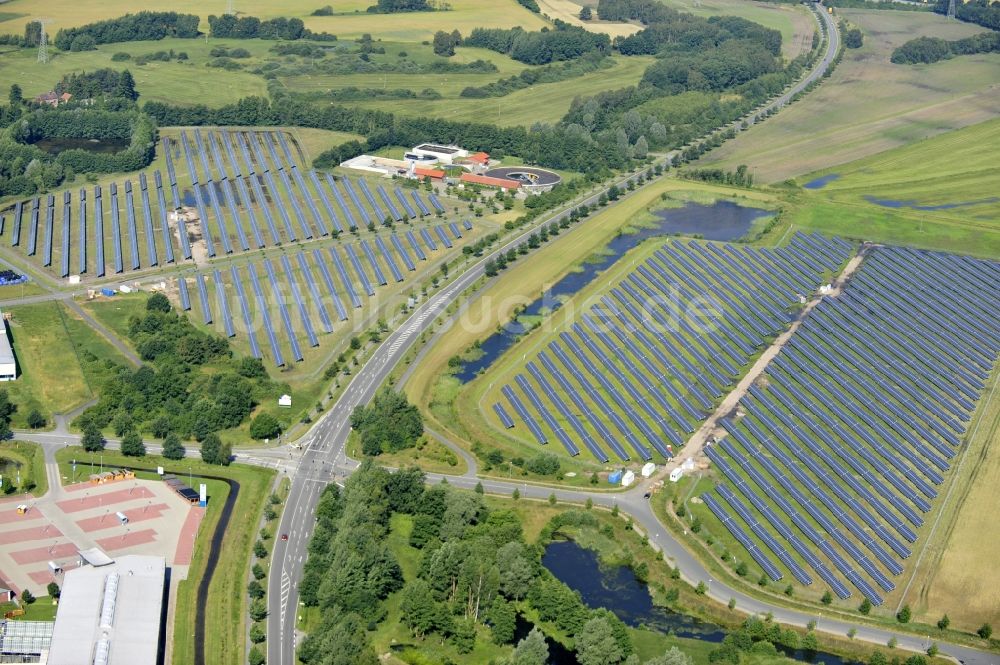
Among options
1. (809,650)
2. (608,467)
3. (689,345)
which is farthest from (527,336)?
(809,650)

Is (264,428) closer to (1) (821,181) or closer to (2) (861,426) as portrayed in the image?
(2) (861,426)

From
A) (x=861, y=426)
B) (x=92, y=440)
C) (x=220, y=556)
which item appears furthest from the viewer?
(x=861, y=426)

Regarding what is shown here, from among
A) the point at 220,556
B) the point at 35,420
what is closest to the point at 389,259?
the point at 35,420

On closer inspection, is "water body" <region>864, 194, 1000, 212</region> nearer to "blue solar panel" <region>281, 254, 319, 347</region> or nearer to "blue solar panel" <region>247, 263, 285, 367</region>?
"blue solar panel" <region>281, 254, 319, 347</region>

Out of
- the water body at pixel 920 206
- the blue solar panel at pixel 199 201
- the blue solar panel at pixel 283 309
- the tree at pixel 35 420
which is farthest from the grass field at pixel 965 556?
the blue solar panel at pixel 199 201

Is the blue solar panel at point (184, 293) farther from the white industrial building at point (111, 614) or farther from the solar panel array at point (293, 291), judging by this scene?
the white industrial building at point (111, 614)
